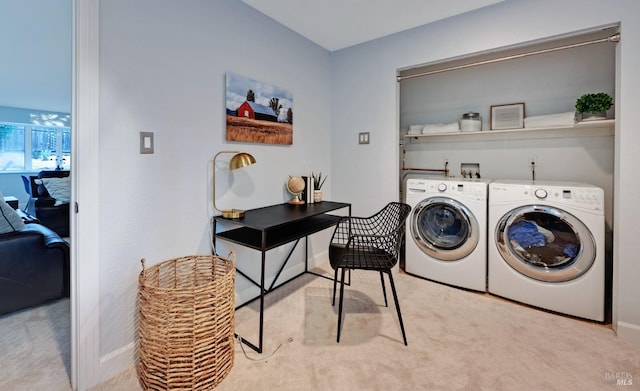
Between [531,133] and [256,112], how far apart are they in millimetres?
2520

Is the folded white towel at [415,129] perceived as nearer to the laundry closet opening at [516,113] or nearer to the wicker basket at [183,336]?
the laundry closet opening at [516,113]

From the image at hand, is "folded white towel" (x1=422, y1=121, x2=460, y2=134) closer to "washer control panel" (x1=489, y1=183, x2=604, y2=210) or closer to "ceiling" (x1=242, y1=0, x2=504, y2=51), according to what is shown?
"washer control panel" (x1=489, y1=183, x2=604, y2=210)

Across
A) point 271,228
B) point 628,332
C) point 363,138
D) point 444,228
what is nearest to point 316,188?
point 363,138

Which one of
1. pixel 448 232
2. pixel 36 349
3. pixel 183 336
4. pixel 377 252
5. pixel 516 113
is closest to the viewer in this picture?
pixel 183 336

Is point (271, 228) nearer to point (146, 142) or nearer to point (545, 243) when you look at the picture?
point (146, 142)

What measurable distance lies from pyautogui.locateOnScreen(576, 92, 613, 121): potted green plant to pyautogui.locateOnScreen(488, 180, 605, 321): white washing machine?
1.78 feet

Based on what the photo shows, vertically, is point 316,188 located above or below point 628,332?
above

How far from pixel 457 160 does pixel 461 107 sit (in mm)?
565

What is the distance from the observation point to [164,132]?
1753 mm

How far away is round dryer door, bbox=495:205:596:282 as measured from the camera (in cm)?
206

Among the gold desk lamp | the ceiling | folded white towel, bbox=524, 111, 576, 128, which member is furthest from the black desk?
folded white towel, bbox=524, 111, 576, 128

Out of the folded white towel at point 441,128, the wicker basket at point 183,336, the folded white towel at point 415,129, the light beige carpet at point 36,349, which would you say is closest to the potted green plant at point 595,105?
the folded white towel at point 441,128

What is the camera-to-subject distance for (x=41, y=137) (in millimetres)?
7051

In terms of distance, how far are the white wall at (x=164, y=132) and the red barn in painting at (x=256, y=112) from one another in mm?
175
